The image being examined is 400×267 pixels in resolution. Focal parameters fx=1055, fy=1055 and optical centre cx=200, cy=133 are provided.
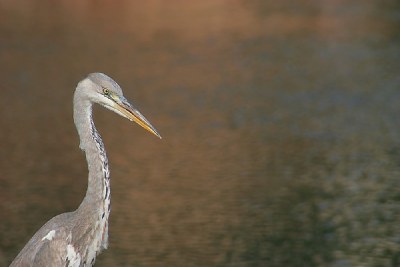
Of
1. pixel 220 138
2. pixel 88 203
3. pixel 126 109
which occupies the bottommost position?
pixel 88 203

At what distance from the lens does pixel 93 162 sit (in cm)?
662

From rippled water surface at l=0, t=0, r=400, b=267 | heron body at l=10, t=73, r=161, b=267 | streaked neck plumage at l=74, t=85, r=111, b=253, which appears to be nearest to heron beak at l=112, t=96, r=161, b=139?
heron body at l=10, t=73, r=161, b=267

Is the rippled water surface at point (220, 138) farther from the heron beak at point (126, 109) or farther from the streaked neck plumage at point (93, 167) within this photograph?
the heron beak at point (126, 109)

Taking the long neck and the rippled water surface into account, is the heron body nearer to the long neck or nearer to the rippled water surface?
the long neck

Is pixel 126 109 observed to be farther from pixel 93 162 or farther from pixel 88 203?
pixel 88 203

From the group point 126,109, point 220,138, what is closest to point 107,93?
point 126,109

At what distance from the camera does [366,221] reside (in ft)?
39.4

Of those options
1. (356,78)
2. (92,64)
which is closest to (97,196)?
(356,78)

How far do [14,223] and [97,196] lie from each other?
221 inches

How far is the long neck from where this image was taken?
21.7 ft

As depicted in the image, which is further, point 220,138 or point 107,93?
point 220,138

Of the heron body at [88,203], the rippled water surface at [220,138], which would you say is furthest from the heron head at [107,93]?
the rippled water surface at [220,138]

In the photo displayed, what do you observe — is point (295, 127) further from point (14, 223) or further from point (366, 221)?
point (14, 223)

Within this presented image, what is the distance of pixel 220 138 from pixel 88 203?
9.86 metres
